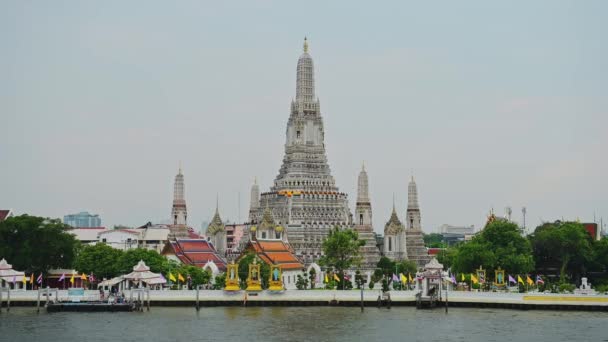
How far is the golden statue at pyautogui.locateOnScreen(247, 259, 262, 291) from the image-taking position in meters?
94.9

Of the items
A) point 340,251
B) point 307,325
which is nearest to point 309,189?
point 340,251

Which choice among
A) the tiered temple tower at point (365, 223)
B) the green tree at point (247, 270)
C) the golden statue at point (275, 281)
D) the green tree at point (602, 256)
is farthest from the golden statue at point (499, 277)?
the tiered temple tower at point (365, 223)

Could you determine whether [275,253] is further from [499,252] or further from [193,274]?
[499,252]

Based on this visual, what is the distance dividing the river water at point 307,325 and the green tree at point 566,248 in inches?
1105

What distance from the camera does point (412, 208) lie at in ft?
547

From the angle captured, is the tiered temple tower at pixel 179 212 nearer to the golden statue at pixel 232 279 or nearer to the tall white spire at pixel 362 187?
the tall white spire at pixel 362 187

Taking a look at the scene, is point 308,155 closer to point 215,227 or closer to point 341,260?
point 215,227

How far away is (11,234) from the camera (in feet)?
334

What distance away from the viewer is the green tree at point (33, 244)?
101m

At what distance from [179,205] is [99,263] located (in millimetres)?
52236

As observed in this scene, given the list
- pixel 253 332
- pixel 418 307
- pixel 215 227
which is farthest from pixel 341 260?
pixel 215 227

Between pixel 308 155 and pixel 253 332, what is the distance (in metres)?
82.5

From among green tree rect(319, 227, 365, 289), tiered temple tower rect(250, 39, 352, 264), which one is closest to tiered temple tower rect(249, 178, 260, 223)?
tiered temple tower rect(250, 39, 352, 264)

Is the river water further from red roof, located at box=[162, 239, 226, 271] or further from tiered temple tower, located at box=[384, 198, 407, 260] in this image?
tiered temple tower, located at box=[384, 198, 407, 260]
